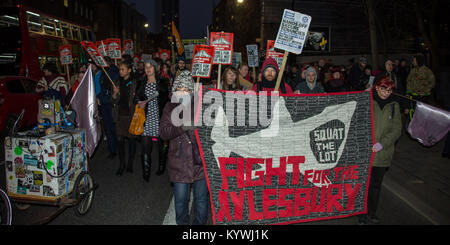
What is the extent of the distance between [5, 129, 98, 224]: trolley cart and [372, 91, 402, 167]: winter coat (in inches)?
149

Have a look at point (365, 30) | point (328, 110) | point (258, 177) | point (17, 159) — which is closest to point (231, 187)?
point (258, 177)

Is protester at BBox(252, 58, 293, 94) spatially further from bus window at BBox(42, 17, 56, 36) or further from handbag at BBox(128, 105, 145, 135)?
bus window at BBox(42, 17, 56, 36)

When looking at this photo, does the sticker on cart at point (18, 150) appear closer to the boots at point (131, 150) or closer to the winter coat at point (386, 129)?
the boots at point (131, 150)

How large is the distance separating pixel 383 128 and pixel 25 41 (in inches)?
515

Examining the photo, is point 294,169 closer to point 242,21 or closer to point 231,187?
point 231,187

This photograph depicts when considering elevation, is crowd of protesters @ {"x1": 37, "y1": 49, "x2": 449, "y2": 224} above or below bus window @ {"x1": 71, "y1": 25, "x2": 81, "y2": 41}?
below

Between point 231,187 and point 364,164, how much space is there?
1.71 m

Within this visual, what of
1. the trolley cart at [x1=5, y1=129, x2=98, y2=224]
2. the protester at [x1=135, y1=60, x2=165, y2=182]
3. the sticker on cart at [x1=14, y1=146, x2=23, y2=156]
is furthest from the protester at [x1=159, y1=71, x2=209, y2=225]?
the protester at [x1=135, y1=60, x2=165, y2=182]

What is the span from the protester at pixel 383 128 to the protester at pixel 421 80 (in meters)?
6.74

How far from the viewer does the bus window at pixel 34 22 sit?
41.3 ft

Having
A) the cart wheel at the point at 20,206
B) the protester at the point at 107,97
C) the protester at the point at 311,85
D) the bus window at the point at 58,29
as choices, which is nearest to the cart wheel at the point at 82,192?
the cart wheel at the point at 20,206

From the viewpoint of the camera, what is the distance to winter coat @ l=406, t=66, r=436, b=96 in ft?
31.0

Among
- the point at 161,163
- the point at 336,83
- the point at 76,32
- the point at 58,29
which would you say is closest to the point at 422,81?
the point at 336,83

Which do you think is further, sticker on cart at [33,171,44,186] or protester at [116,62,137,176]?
protester at [116,62,137,176]
